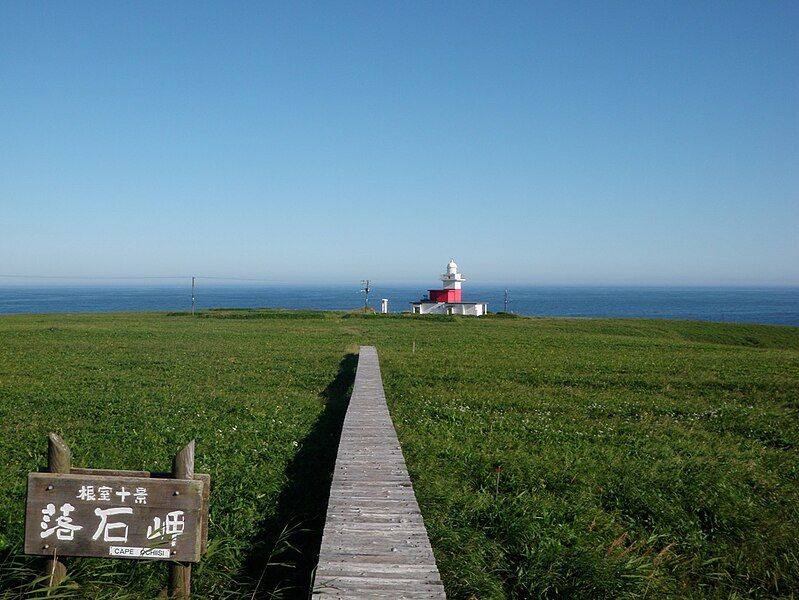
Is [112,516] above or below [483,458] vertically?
above

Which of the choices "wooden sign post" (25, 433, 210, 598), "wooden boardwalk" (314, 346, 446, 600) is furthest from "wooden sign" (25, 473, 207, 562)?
"wooden boardwalk" (314, 346, 446, 600)

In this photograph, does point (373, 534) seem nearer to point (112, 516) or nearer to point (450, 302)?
point (112, 516)

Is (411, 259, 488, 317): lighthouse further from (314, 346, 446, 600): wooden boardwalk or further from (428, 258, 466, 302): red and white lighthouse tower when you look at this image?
(314, 346, 446, 600): wooden boardwalk

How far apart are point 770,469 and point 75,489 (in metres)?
11.3

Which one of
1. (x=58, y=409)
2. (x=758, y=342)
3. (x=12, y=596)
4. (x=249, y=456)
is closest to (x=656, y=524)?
(x=249, y=456)

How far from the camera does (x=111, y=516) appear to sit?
5.70 m

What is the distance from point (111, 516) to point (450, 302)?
72494mm

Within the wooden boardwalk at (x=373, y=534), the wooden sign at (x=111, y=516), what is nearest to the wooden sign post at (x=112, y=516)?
the wooden sign at (x=111, y=516)

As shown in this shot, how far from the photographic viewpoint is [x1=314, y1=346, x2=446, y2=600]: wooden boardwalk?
19.9ft

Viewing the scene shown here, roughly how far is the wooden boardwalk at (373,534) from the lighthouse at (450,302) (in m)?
64.2

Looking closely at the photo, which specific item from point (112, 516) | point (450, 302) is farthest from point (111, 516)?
point (450, 302)

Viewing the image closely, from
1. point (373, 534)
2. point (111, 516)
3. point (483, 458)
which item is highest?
point (111, 516)

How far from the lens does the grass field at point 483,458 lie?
284 inches

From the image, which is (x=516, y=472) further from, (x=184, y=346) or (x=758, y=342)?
(x=758, y=342)
